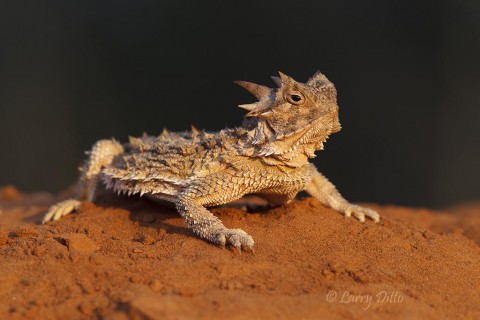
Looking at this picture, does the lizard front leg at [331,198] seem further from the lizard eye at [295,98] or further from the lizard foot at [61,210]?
the lizard foot at [61,210]

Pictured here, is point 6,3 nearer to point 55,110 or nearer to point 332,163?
point 55,110

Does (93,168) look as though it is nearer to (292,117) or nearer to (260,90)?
(260,90)

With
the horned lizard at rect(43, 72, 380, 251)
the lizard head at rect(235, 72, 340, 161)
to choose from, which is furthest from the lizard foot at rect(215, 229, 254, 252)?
the lizard head at rect(235, 72, 340, 161)

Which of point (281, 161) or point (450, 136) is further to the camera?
point (450, 136)

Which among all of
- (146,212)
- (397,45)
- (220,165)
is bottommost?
(146,212)

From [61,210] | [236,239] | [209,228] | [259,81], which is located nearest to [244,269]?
[236,239]

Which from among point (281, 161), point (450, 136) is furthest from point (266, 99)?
point (450, 136)

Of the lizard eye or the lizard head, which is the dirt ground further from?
the lizard eye

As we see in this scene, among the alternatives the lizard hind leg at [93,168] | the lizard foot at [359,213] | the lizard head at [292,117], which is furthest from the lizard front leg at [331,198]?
the lizard hind leg at [93,168]
